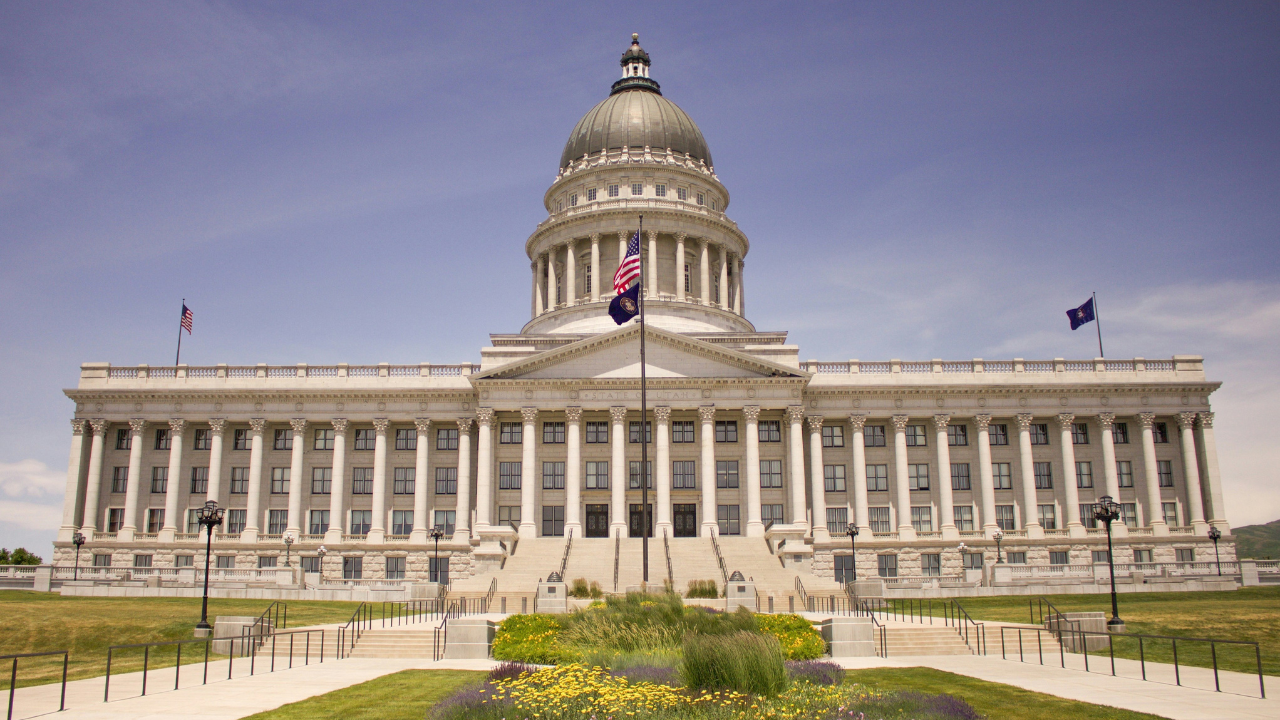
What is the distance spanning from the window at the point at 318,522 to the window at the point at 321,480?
4.35 ft

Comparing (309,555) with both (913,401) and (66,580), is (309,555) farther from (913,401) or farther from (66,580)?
(913,401)

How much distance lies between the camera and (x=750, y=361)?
5891cm

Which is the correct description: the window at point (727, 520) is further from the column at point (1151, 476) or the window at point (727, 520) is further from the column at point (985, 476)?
the column at point (1151, 476)

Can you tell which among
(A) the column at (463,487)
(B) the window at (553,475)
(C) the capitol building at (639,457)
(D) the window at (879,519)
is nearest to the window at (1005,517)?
(C) the capitol building at (639,457)

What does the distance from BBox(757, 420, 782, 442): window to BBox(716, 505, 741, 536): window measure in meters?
5.25

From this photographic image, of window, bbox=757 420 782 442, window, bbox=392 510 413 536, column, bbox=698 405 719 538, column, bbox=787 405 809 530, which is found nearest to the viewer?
column, bbox=698 405 719 538

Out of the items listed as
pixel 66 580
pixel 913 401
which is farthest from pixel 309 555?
pixel 913 401

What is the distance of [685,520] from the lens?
60.4m

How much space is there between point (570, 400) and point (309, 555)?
19.8m

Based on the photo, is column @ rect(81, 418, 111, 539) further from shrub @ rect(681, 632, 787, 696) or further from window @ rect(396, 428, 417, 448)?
shrub @ rect(681, 632, 787, 696)

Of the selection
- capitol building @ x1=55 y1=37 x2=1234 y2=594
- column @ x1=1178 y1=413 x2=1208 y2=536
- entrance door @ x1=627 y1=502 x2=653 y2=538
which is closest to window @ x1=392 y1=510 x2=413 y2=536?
capitol building @ x1=55 y1=37 x2=1234 y2=594

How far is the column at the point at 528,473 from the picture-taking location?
56.9 metres

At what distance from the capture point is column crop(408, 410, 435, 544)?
6047 centimetres

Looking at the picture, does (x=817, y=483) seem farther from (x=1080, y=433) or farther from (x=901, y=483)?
(x=1080, y=433)
